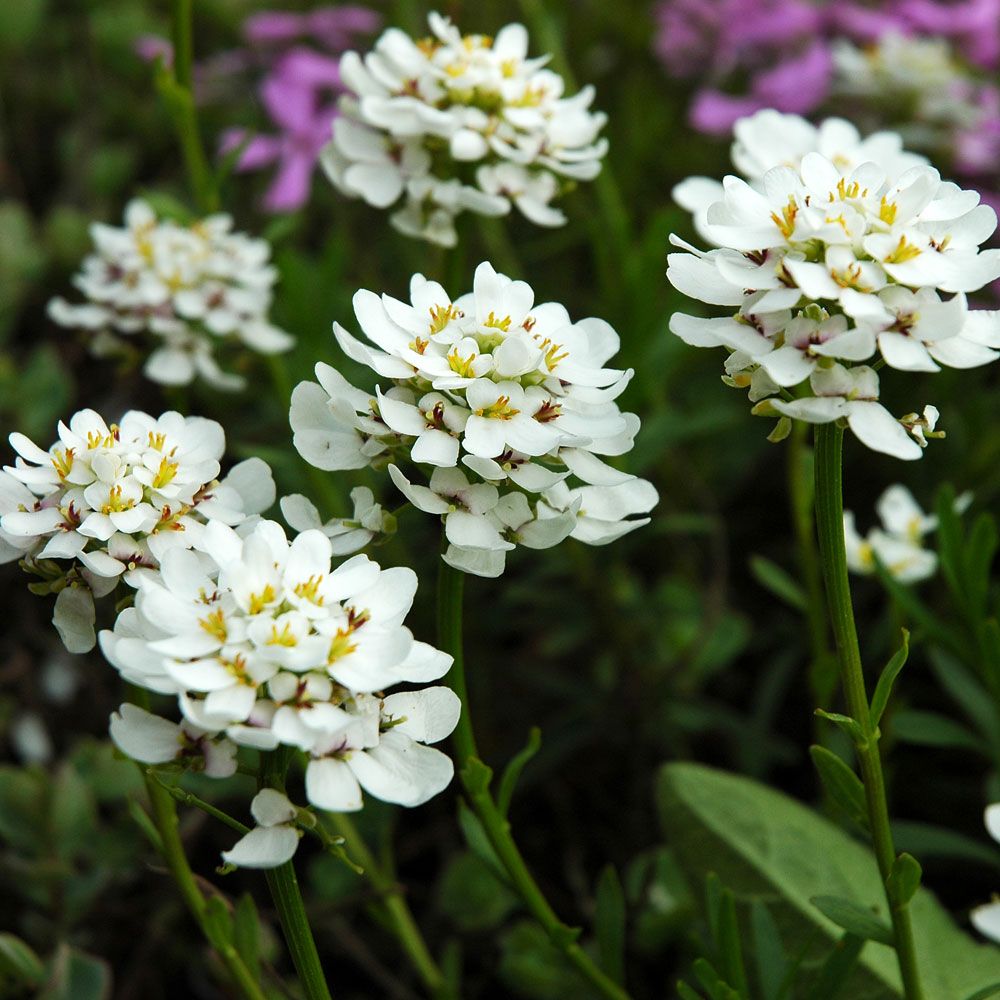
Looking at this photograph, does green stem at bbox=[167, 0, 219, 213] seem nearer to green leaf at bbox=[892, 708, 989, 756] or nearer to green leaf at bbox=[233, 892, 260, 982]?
green leaf at bbox=[233, 892, 260, 982]

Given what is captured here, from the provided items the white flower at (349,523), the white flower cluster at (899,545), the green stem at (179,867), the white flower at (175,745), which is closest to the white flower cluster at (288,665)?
A: the white flower at (175,745)

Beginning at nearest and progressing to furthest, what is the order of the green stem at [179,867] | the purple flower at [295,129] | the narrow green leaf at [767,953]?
the green stem at [179,867] < the narrow green leaf at [767,953] < the purple flower at [295,129]

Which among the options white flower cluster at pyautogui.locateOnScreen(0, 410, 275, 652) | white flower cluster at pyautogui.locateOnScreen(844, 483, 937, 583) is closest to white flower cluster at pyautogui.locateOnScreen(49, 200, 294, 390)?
white flower cluster at pyautogui.locateOnScreen(0, 410, 275, 652)

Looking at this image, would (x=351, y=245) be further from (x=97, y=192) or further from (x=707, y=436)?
(x=707, y=436)

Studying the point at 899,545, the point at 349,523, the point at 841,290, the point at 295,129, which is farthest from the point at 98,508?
the point at 295,129

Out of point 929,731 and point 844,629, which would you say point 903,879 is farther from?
point 929,731

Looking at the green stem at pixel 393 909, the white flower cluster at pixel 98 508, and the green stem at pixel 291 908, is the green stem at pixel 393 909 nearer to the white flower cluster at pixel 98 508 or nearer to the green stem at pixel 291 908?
the green stem at pixel 291 908
